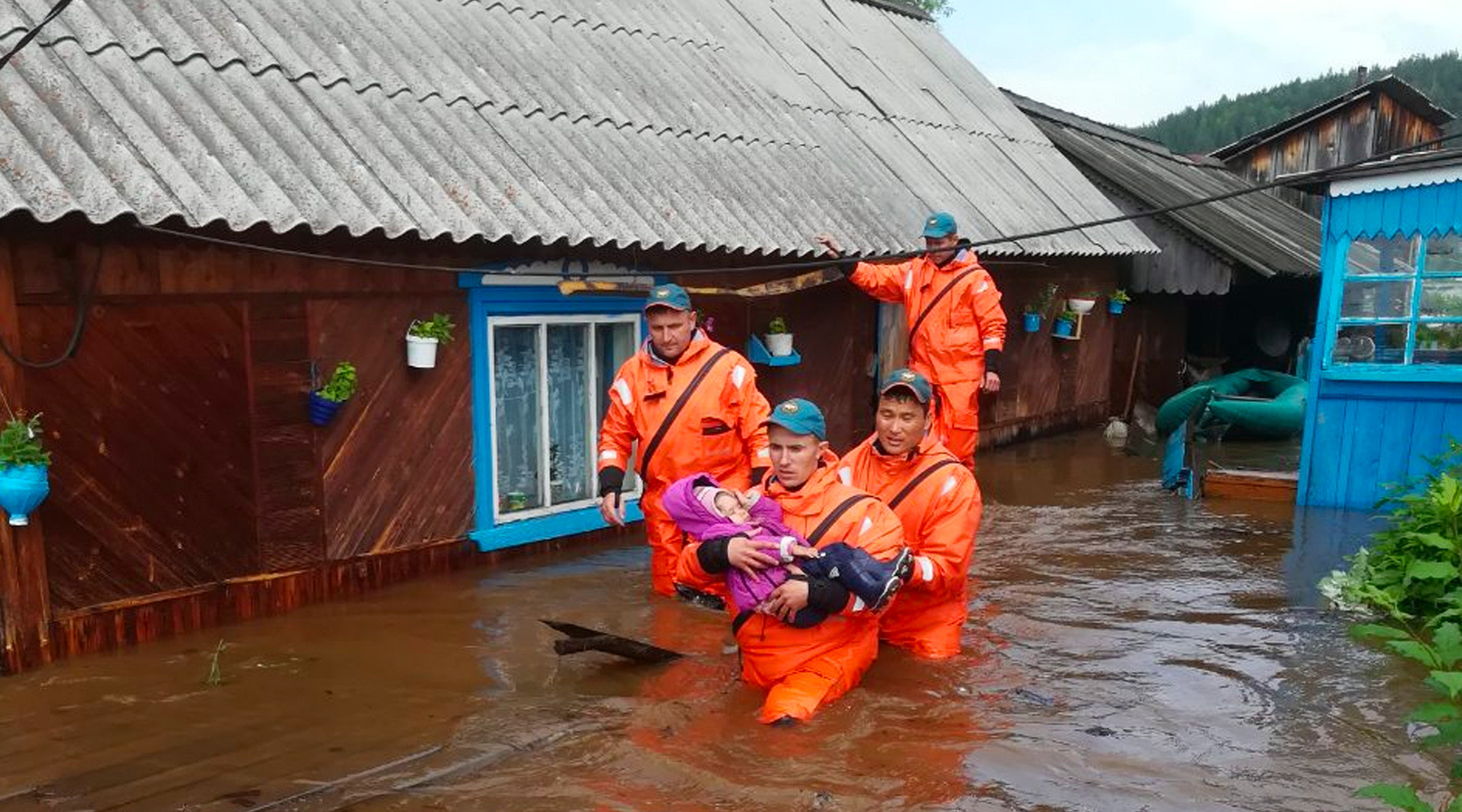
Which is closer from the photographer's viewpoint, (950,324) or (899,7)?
(950,324)

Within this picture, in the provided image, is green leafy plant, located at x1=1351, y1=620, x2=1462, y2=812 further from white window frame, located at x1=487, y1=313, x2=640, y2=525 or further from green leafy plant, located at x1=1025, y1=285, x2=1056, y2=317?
green leafy plant, located at x1=1025, y1=285, x2=1056, y2=317

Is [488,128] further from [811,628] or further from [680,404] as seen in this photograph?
[811,628]

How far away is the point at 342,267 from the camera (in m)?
6.36

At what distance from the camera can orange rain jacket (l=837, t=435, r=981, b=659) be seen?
485 centimetres

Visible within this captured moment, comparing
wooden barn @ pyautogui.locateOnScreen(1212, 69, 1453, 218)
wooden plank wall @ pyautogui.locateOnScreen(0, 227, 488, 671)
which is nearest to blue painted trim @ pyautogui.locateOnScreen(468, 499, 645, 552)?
wooden plank wall @ pyautogui.locateOnScreen(0, 227, 488, 671)

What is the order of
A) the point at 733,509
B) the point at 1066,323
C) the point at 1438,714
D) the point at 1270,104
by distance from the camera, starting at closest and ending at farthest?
the point at 1438,714 < the point at 733,509 < the point at 1066,323 < the point at 1270,104

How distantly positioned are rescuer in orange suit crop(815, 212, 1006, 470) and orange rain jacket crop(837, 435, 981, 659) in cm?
279

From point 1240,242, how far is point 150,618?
14027mm

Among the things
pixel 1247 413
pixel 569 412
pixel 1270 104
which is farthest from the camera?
pixel 1270 104

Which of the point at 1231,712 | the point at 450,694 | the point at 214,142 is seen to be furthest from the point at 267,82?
the point at 1231,712

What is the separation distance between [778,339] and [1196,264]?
26.6ft

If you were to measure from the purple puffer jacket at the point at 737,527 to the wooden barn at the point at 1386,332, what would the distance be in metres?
6.33

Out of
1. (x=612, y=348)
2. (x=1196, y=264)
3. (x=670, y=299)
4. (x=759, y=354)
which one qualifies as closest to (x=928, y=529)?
(x=670, y=299)

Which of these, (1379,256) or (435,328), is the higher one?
(1379,256)
